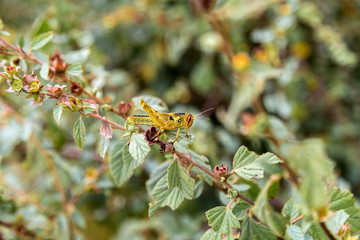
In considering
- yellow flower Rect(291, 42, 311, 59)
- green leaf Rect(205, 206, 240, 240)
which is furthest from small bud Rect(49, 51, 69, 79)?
yellow flower Rect(291, 42, 311, 59)

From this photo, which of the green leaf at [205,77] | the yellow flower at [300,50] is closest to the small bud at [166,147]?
the green leaf at [205,77]

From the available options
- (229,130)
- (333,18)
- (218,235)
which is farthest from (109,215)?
(333,18)

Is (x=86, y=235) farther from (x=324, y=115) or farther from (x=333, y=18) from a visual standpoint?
(x=333, y=18)

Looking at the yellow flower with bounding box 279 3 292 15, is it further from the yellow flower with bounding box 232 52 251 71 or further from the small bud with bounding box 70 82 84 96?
the small bud with bounding box 70 82 84 96

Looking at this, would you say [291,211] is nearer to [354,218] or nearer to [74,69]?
[354,218]

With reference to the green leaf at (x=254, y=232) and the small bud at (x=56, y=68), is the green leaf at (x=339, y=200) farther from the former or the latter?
the small bud at (x=56, y=68)
